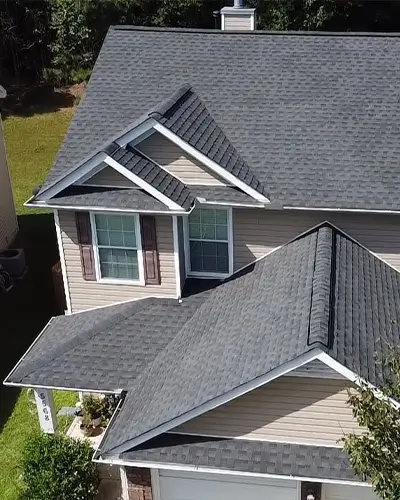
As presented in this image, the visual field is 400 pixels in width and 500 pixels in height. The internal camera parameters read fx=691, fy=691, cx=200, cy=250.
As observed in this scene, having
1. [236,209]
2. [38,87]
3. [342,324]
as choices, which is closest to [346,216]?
[236,209]

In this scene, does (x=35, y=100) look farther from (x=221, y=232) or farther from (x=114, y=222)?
A: (x=221, y=232)

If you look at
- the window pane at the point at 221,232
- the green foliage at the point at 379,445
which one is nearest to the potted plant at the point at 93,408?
the window pane at the point at 221,232

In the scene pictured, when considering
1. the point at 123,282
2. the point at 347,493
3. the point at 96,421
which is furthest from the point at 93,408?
the point at 347,493

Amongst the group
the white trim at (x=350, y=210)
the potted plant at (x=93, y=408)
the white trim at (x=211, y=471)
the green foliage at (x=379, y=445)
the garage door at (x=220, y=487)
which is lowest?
the potted plant at (x=93, y=408)

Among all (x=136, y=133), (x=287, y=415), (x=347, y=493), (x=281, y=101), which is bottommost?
(x=347, y=493)

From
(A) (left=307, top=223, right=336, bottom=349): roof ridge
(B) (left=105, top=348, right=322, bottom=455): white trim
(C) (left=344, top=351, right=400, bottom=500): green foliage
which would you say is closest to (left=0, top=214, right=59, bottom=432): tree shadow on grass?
(B) (left=105, top=348, right=322, bottom=455): white trim

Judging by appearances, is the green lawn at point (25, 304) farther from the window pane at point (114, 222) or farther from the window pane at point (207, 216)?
the window pane at point (207, 216)

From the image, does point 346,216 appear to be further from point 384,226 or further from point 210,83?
point 210,83
